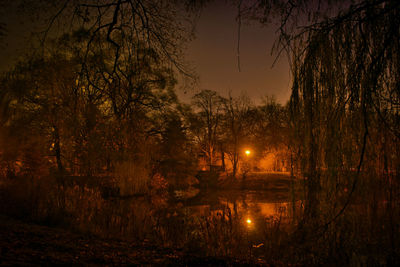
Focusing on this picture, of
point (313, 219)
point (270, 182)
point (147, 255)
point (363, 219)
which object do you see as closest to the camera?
point (363, 219)

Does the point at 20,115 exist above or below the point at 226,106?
below

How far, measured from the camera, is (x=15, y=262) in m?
1.92

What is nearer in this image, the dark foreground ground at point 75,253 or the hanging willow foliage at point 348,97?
the hanging willow foliage at point 348,97

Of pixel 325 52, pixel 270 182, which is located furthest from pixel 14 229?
pixel 270 182

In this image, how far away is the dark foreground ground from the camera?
2.13m

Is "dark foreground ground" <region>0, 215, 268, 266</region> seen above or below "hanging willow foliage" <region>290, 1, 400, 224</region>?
below

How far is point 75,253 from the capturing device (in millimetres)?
2510

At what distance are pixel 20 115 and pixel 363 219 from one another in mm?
11952

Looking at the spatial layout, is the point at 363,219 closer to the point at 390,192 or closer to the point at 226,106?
the point at 390,192

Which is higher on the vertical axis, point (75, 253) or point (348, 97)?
point (348, 97)

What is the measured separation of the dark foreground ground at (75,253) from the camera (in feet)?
6.98

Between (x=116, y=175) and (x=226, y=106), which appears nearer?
(x=116, y=175)

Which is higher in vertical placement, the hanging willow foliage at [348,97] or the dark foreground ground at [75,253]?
the hanging willow foliage at [348,97]

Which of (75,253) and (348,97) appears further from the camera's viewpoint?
(75,253)
